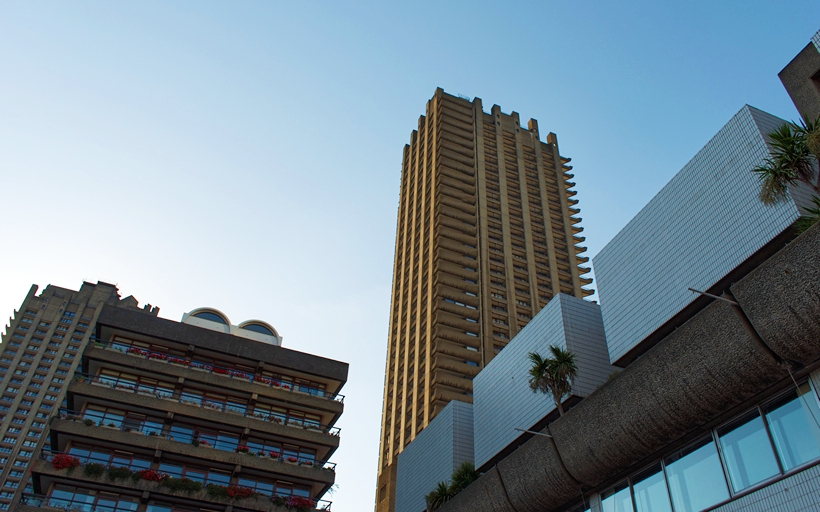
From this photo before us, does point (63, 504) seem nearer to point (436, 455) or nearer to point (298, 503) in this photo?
point (298, 503)

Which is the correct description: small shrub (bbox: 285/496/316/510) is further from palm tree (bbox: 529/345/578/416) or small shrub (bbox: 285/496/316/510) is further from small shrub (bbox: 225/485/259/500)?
palm tree (bbox: 529/345/578/416)

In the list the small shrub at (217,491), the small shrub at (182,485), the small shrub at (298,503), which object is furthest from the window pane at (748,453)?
the small shrub at (182,485)

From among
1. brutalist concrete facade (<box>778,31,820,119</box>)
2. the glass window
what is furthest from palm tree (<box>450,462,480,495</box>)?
brutalist concrete facade (<box>778,31,820,119</box>)

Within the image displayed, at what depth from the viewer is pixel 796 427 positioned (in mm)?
22344

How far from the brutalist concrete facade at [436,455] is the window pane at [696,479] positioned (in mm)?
30314

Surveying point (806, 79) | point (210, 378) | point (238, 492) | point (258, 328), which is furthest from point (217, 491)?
point (806, 79)

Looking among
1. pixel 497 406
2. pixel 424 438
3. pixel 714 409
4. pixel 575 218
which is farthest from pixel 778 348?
pixel 575 218

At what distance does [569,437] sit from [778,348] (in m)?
12.3

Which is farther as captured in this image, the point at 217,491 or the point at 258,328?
the point at 258,328

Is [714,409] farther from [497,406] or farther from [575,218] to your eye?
[575,218]

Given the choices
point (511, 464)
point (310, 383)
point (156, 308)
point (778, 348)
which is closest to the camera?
point (778, 348)

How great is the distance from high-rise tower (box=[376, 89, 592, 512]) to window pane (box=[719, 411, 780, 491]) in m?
56.5

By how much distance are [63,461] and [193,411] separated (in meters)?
7.60

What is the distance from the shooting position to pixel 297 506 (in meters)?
38.7
